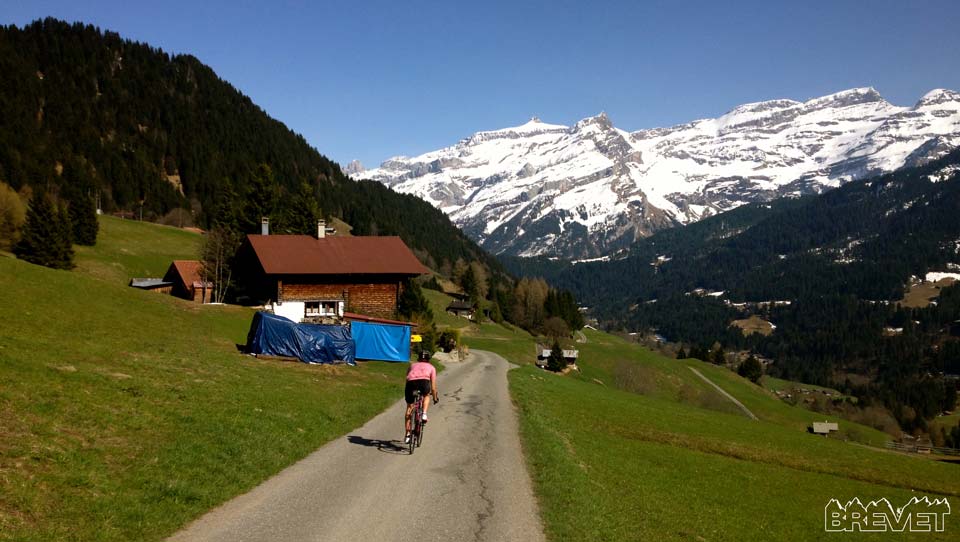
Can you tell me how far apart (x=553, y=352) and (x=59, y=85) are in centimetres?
16095

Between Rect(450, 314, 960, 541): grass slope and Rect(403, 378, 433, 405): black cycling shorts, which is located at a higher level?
Rect(403, 378, 433, 405): black cycling shorts

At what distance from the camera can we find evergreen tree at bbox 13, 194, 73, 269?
219ft

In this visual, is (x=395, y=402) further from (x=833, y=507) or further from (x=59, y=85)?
(x=59, y=85)

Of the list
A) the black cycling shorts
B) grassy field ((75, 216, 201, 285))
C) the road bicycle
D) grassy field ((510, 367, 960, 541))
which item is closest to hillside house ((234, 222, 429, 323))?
grassy field ((75, 216, 201, 285))

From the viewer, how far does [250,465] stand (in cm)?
1568

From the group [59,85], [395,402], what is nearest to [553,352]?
[395,402]

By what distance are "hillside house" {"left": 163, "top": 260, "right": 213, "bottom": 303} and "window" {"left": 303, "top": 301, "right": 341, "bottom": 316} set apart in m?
16.6

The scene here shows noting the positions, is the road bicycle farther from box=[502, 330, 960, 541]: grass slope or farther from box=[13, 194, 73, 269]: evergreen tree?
box=[13, 194, 73, 269]: evergreen tree

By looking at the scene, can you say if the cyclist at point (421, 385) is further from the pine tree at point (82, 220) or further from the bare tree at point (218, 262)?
the pine tree at point (82, 220)

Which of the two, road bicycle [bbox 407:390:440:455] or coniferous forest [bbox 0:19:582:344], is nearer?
road bicycle [bbox 407:390:440:455]

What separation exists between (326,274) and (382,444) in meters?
47.4

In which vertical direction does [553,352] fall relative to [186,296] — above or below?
below

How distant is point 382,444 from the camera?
20.3 meters

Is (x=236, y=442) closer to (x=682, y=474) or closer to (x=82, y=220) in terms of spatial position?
(x=682, y=474)
